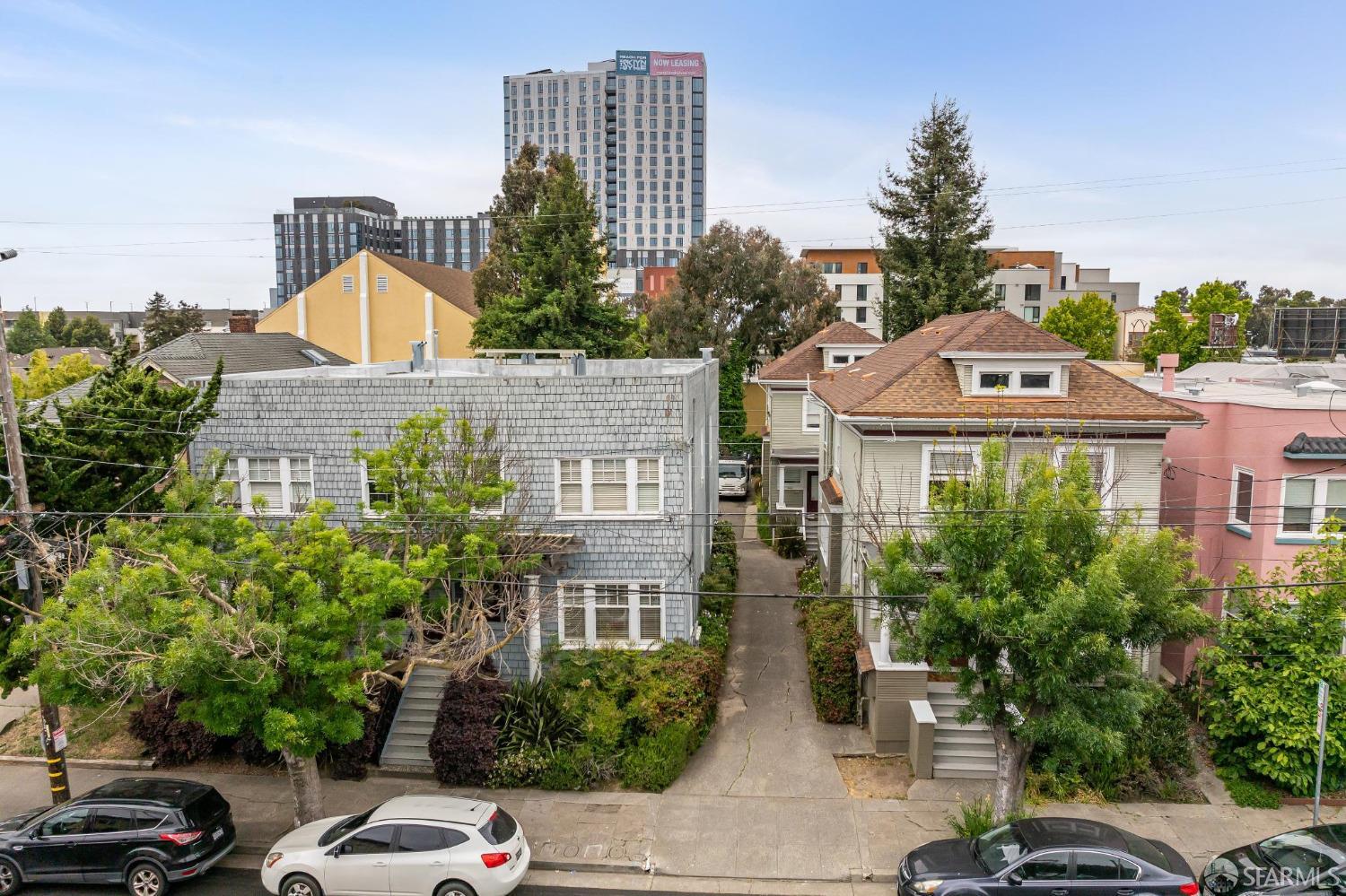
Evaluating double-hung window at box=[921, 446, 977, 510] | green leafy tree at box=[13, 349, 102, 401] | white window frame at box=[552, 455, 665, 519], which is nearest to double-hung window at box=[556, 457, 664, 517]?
white window frame at box=[552, 455, 665, 519]

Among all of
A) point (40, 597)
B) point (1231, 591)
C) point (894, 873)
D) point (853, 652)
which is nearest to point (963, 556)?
point (894, 873)

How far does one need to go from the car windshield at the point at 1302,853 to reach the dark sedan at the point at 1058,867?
4.42 feet

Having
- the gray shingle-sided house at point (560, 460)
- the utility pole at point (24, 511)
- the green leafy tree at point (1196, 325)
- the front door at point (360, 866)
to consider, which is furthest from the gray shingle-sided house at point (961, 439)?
the green leafy tree at point (1196, 325)

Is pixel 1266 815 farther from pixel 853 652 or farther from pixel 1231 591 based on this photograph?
pixel 853 652

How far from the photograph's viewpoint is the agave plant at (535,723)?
17.0m

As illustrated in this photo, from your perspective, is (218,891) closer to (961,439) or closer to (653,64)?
(961,439)

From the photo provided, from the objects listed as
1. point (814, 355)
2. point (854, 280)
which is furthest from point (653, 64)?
point (814, 355)

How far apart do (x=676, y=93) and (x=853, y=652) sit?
150 metres

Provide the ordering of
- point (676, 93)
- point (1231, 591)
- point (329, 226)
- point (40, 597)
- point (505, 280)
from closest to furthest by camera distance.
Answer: point (40, 597)
point (1231, 591)
point (505, 280)
point (676, 93)
point (329, 226)

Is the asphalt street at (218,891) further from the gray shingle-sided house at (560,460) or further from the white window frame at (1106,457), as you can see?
the white window frame at (1106,457)

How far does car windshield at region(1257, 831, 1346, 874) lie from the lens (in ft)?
40.1

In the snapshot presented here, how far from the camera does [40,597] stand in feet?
49.0

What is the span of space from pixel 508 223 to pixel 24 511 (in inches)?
1447

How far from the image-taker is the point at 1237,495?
19.9 metres
